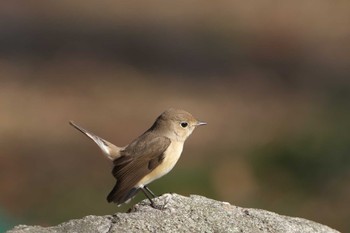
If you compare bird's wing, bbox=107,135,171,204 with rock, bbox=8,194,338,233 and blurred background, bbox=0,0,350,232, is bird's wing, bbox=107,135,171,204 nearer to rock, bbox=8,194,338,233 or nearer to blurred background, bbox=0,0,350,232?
rock, bbox=8,194,338,233

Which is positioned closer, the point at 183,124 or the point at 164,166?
the point at 164,166

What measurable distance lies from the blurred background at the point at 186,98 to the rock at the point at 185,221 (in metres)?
2.53

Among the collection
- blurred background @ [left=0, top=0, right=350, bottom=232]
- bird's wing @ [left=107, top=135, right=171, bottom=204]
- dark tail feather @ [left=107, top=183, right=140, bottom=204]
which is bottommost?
dark tail feather @ [left=107, top=183, right=140, bottom=204]

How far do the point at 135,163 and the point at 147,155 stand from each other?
10 centimetres

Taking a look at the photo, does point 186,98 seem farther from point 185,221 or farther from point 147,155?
point 185,221

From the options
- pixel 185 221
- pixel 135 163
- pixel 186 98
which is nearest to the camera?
pixel 185 221

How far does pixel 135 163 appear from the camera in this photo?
248 inches

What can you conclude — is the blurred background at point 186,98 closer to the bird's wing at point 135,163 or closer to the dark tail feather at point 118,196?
the bird's wing at point 135,163

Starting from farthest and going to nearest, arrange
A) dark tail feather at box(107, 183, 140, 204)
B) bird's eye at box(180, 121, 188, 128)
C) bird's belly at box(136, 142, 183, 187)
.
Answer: bird's eye at box(180, 121, 188, 128) → bird's belly at box(136, 142, 183, 187) → dark tail feather at box(107, 183, 140, 204)

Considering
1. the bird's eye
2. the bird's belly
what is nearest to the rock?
the bird's belly

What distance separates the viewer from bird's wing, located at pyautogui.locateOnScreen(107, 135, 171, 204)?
6.15 m

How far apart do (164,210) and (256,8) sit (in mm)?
12529

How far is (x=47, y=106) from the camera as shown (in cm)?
1276

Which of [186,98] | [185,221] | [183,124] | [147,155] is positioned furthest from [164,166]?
[186,98]
